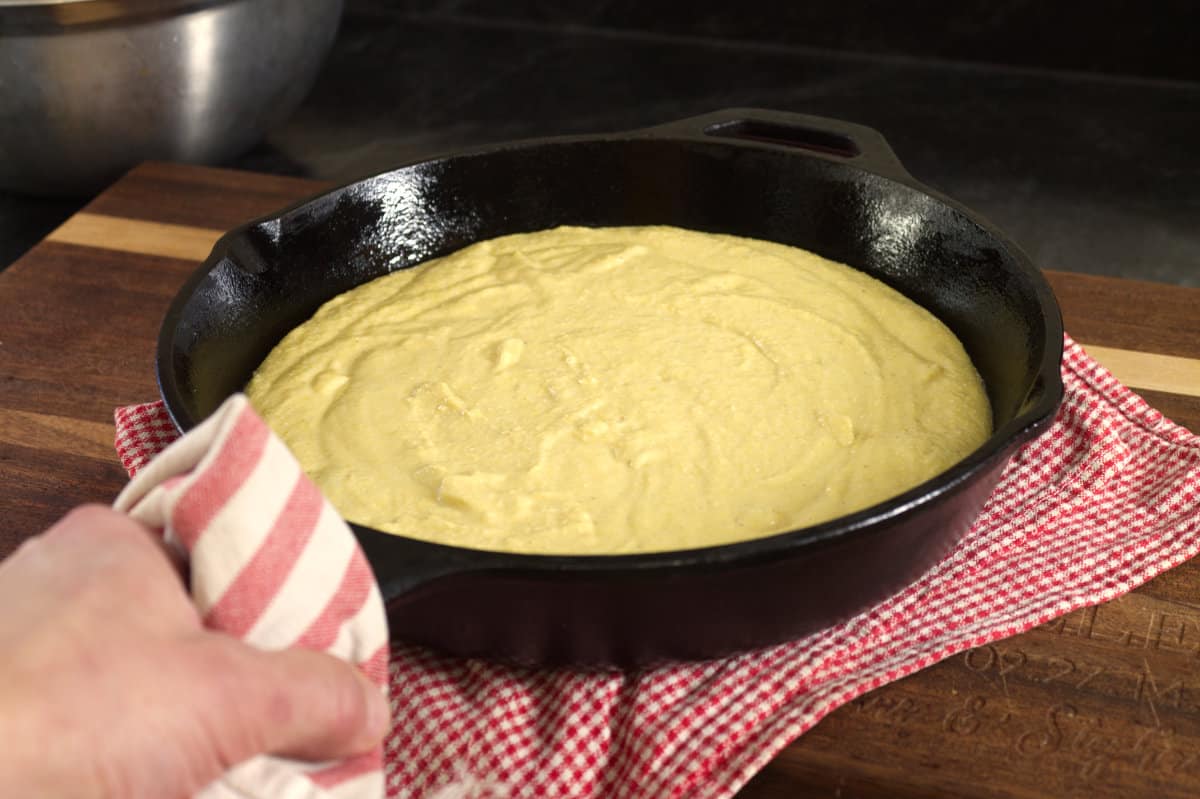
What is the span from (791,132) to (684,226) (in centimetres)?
18

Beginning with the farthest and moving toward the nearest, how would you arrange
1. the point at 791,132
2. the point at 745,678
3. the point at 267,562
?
the point at 791,132 < the point at 745,678 < the point at 267,562

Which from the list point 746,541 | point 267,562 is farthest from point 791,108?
point 267,562

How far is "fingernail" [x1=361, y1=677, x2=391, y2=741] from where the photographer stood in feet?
2.64

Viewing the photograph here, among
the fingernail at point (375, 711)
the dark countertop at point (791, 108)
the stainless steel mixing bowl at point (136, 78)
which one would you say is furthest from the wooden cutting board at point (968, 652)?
the dark countertop at point (791, 108)

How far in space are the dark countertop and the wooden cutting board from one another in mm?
504

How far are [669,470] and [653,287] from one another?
1.25ft

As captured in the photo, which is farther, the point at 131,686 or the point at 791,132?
the point at 791,132

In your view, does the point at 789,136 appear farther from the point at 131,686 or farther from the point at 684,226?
the point at 131,686

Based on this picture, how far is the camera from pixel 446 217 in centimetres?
162

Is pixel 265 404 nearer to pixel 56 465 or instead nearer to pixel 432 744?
pixel 56 465

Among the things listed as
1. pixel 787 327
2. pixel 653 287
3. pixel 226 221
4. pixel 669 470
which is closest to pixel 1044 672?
pixel 669 470

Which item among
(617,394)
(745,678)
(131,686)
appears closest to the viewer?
(131,686)

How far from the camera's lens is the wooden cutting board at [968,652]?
39.9 inches

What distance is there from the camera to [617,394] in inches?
50.5
